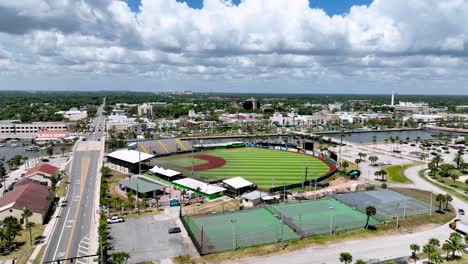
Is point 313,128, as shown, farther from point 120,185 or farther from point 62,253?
point 62,253

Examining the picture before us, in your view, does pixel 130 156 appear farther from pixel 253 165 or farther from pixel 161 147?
pixel 253 165

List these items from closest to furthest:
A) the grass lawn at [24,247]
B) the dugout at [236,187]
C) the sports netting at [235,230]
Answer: the grass lawn at [24,247] < the sports netting at [235,230] < the dugout at [236,187]

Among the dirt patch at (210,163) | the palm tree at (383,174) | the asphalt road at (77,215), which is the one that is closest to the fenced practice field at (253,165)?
the dirt patch at (210,163)

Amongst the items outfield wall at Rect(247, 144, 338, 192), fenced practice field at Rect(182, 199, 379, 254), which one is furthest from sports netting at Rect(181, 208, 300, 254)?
outfield wall at Rect(247, 144, 338, 192)

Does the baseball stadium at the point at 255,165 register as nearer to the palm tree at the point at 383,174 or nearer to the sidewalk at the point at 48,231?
the palm tree at the point at 383,174

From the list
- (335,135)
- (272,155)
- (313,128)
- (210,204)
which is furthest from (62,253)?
(313,128)

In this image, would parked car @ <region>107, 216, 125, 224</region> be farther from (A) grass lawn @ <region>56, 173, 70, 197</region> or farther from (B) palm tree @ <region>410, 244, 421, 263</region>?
(B) palm tree @ <region>410, 244, 421, 263</region>
